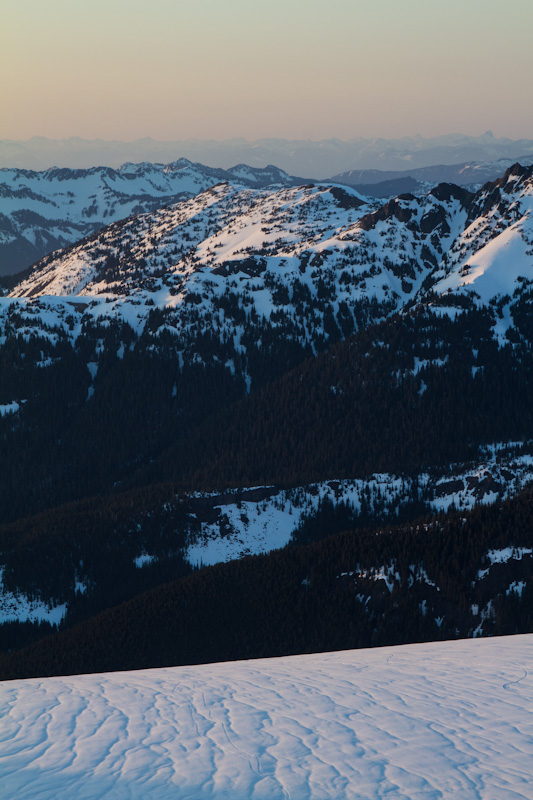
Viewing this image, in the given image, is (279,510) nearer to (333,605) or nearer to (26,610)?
(333,605)

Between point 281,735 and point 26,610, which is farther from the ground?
point 281,735

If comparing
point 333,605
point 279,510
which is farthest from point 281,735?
point 279,510

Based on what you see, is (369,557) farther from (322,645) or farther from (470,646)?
(470,646)

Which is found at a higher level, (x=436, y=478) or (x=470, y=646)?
(x=470, y=646)

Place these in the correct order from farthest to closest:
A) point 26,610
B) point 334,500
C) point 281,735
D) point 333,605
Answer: point 334,500 < point 26,610 < point 333,605 < point 281,735

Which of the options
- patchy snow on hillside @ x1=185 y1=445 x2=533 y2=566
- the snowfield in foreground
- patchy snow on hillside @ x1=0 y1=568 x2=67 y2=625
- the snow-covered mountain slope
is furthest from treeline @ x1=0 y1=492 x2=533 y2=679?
the snowfield in foreground

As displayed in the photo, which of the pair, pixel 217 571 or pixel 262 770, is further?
pixel 217 571

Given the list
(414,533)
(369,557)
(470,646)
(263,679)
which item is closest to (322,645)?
(369,557)
